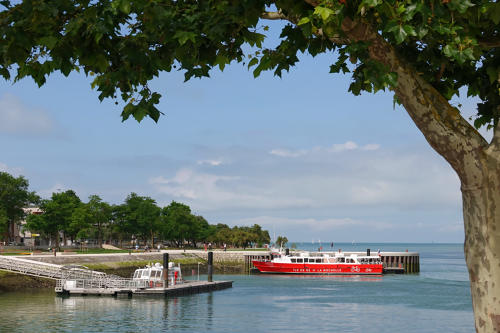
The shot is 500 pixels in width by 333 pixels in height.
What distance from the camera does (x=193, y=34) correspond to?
7.24 metres

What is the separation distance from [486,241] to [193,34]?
4.36m

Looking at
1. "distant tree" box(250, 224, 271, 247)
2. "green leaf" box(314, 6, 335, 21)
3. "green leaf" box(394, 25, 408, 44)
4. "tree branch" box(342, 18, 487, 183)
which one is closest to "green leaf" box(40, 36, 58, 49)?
"green leaf" box(314, 6, 335, 21)

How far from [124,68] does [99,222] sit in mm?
118007

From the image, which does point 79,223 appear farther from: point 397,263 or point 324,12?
point 324,12

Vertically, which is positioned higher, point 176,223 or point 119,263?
point 176,223

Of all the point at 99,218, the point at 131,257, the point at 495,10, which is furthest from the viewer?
the point at 99,218

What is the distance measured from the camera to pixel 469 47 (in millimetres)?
7562

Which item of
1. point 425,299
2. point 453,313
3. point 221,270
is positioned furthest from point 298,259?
point 453,313

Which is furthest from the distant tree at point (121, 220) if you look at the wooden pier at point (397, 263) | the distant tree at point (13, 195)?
the wooden pier at point (397, 263)

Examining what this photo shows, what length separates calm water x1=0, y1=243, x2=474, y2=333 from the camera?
42.8 m

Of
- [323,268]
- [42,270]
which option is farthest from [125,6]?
[323,268]

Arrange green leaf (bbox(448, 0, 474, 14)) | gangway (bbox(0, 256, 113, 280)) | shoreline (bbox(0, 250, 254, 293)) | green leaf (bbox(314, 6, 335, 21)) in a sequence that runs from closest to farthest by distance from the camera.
→ 1. green leaf (bbox(314, 6, 335, 21))
2. green leaf (bbox(448, 0, 474, 14))
3. gangway (bbox(0, 256, 113, 280))
4. shoreline (bbox(0, 250, 254, 293))

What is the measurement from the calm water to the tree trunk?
3475 cm

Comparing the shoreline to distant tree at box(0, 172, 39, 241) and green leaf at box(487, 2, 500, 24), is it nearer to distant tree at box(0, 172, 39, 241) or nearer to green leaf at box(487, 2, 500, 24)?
distant tree at box(0, 172, 39, 241)
